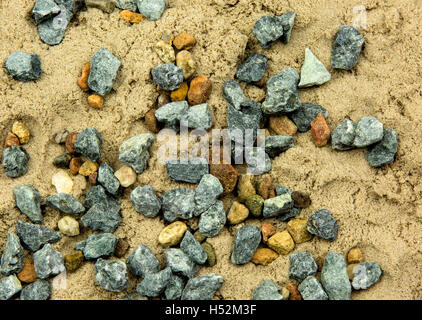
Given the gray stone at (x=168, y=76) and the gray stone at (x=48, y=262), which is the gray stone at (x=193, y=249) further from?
the gray stone at (x=168, y=76)

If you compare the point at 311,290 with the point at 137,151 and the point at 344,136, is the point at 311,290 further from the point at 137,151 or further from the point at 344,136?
the point at 137,151

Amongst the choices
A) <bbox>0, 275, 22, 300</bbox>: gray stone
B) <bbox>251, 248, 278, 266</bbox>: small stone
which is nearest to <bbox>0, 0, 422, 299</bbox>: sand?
<bbox>251, 248, 278, 266</bbox>: small stone

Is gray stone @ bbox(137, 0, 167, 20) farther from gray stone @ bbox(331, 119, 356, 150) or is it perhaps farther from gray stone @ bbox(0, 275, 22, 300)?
gray stone @ bbox(0, 275, 22, 300)

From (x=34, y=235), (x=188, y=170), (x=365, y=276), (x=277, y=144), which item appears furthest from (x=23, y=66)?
(x=365, y=276)

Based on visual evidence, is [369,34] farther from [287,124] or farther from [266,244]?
[266,244]

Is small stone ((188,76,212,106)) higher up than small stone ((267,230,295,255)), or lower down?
higher up

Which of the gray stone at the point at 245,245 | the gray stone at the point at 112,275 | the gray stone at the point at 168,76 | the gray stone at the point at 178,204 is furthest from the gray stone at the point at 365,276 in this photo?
the gray stone at the point at 168,76
